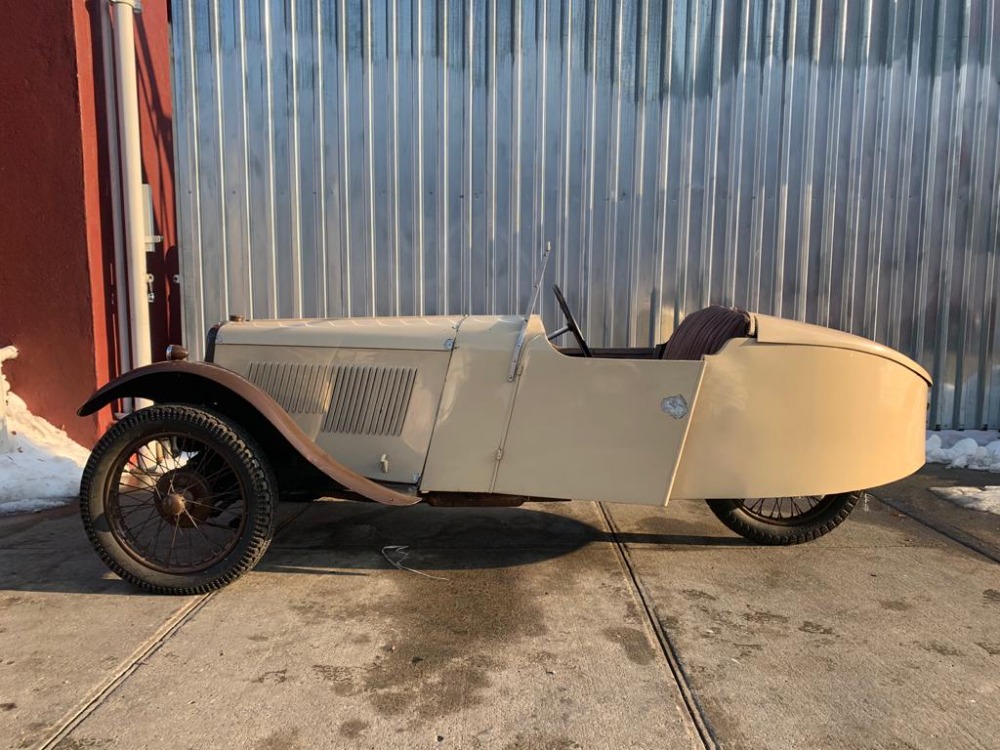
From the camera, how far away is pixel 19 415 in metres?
Answer: 4.78

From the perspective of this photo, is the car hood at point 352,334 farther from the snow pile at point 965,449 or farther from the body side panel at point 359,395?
the snow pile at point 965,449

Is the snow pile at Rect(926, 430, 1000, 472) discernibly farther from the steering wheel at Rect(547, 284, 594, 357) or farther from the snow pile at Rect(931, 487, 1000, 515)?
the steering wheel at Rect(547, 284, 594, 357)

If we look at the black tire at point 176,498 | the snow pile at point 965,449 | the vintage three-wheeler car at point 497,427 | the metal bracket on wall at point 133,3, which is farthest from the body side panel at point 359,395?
the snow pile at point 965,449

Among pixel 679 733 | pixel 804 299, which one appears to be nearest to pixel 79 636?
pixel 679 733

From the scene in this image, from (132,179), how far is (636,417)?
4146 millimetres

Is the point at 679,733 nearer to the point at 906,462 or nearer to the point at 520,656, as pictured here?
the point at 520,656

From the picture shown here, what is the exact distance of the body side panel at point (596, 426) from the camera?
2848 millimetres

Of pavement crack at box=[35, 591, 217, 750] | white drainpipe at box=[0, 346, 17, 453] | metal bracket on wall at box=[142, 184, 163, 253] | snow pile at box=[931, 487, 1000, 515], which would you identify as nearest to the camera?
pavement crack at box=[35, 591, 217, 750]

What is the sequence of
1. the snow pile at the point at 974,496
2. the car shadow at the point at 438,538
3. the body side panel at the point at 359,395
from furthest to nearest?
the snow pile at the point at 974,496
the car shadow at the point at 438,538
the body side panel at the point at 359,395

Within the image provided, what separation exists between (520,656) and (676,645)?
0.60 m

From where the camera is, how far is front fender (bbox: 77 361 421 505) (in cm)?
283

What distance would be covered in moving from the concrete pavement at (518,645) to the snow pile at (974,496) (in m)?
0.69

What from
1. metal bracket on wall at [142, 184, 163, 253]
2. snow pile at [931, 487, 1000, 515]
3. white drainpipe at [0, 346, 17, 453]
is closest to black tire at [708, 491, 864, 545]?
snow pile at [931, 487, 1000, 515]

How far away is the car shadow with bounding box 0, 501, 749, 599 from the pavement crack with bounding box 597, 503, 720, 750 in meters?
0.35
